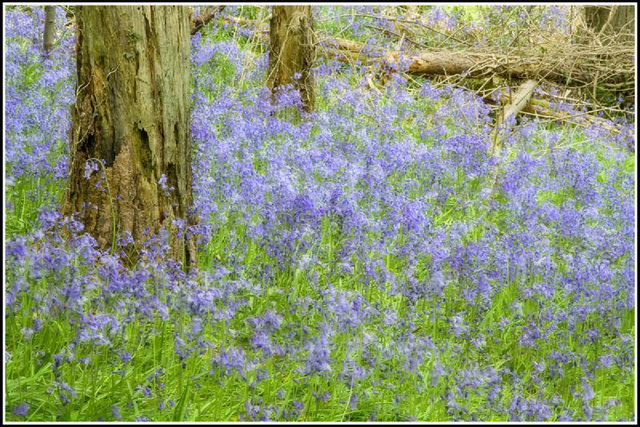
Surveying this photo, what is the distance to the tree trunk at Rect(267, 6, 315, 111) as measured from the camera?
672 centimetres

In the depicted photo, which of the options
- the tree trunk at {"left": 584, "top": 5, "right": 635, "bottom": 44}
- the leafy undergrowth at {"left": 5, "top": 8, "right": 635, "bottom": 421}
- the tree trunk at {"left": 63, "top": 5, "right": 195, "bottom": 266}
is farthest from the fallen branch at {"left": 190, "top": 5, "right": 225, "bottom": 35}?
the tree trunk at {"left": 584, "top": 5, "right": 635, "bottom": 44}

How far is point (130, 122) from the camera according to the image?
342 cm

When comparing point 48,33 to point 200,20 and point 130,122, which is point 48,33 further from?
point 130,122

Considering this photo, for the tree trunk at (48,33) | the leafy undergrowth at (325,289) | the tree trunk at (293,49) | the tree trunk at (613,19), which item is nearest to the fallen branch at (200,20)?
the tree trunk at (293,49)

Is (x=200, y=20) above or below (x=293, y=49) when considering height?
above

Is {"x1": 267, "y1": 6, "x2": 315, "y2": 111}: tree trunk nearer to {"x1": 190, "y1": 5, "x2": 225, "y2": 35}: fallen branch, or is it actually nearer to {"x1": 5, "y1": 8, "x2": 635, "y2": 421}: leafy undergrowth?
{"x1": 190, "y1": 5, "x2": 225, "y2": 35}: fallen branch

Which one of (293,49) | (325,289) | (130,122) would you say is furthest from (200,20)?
(325,289)

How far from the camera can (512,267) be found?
394 cm

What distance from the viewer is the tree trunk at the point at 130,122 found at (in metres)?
3.38

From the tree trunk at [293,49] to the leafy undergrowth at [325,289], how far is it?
869mm

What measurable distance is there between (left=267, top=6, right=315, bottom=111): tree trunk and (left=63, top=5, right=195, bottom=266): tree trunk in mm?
3191

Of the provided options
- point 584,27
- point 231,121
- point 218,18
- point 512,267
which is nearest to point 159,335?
point 512,267

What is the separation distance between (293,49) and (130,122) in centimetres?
355

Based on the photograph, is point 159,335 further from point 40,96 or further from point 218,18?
point 218,18
